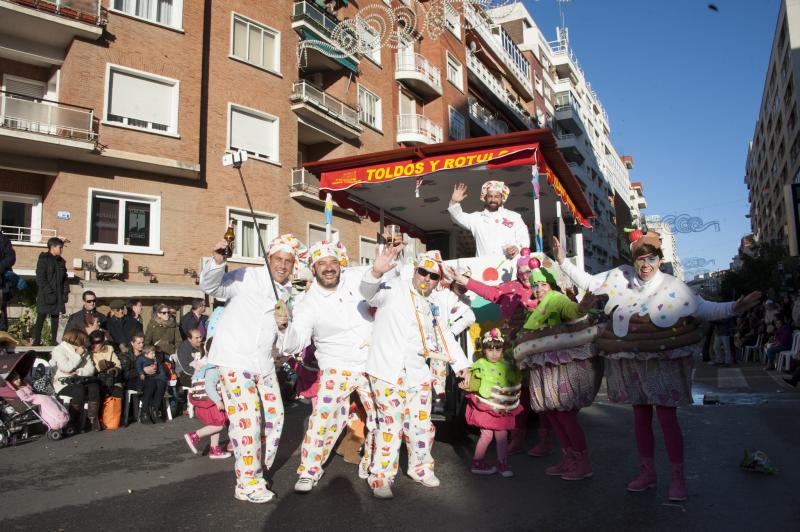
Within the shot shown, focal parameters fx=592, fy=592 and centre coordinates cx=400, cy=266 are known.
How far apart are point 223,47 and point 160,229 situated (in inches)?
265

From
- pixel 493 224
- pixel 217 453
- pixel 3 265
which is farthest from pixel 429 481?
pixel 3 265

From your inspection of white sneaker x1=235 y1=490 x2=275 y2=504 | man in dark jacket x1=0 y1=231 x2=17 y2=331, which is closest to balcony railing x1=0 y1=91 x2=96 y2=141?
man in dark jacket x1=0 y1=231 x2=17 y2=331

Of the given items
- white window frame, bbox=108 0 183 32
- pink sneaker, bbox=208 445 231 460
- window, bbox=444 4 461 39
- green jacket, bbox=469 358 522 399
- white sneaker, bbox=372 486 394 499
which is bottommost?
pink sneaker, bbox=208 445 231 460

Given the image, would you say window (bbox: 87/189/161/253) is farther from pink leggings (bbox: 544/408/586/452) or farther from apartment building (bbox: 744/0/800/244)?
apartment building (bbox: 744/0/800/244)

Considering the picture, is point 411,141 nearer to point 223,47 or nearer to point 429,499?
point 223,47

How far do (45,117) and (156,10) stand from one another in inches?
199

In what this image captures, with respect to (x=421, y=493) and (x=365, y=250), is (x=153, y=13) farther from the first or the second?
(x=421, y=493)

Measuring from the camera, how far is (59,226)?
15977mm

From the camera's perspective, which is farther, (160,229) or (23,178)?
(160,229)

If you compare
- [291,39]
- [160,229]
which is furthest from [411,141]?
[160,229]

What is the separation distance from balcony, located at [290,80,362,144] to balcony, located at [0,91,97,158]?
301 inches

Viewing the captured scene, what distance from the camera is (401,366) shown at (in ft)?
15.4

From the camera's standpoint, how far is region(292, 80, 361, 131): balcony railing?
71.7 ft

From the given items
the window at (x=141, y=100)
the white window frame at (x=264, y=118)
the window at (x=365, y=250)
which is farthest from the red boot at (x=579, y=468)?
the window at (x=365, y=250)
